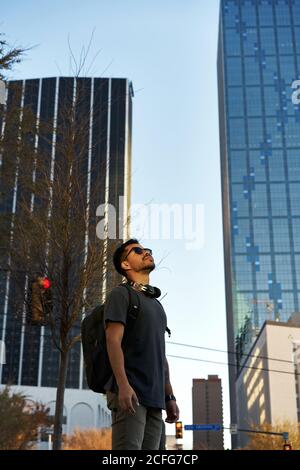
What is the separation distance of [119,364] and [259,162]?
169 m

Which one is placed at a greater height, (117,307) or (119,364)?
(117,307)

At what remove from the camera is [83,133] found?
12.0 meters

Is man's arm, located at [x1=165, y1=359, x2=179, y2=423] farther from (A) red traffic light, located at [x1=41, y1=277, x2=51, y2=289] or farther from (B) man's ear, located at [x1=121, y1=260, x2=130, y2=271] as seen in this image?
(A) red traffic light, located at [x1=41, y1=277, x2=51, y2=289]

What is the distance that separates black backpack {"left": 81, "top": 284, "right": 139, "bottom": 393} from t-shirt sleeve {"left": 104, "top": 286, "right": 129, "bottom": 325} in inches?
2.3

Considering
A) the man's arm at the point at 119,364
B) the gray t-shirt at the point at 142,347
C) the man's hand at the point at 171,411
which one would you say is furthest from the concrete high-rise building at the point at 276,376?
the man's arm at the point at 119,364

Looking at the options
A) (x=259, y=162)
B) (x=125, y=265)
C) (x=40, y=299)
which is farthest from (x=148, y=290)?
(x=259, y=162)

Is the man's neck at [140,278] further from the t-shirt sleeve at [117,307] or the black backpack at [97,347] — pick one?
the t-shirt sleeve at [117,307]

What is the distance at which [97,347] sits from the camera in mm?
3842

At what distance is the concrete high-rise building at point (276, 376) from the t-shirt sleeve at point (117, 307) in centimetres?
9683

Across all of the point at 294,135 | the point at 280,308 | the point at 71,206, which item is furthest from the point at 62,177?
the point at 294,135

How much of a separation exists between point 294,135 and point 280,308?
46.7 metres

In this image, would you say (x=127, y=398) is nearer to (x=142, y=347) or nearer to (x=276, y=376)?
(x=142, y=347)

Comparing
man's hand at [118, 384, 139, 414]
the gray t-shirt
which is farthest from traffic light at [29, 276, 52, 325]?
man's hand at [118, 384, 139, 414]

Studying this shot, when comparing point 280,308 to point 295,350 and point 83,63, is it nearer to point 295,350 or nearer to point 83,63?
point 295,350
